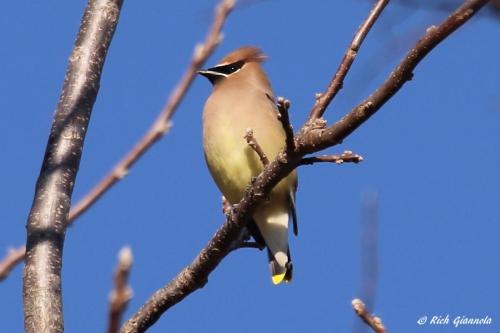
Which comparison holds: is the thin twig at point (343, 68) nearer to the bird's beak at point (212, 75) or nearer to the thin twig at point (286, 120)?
the thin twig at point (286, 120)

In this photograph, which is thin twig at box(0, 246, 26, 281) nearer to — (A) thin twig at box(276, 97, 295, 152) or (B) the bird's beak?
(A) thin twig at box(276, 97, 295, 152)

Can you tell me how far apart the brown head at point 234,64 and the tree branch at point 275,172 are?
219 cm

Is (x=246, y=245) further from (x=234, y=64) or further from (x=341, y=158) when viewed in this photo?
(x=234, y=64)

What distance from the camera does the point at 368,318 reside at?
129 cm

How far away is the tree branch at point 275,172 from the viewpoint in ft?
6.13

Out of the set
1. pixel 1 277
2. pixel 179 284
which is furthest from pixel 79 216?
pixel 179 284

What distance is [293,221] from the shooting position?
13.9ft

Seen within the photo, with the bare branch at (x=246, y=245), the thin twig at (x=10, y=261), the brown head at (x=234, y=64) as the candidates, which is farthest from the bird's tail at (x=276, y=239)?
the thin twig at (x=10, y=261)

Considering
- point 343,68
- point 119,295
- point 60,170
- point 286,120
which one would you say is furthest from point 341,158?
point 119,295

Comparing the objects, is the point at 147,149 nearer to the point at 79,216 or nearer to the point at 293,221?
the point at 79,216

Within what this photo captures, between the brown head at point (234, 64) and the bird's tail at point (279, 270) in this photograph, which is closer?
the bird's tail at point (279, 270)

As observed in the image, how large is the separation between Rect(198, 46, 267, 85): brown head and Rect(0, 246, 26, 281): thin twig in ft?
11.5

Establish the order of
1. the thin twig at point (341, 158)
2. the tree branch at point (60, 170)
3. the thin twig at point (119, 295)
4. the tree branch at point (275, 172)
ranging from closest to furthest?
the thin twig at point (119, 295), the tree branch at point (275, 172), the tree branch at point (60, 170), the thin twig at point (341, 158)

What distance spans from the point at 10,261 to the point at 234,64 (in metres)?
3.64
